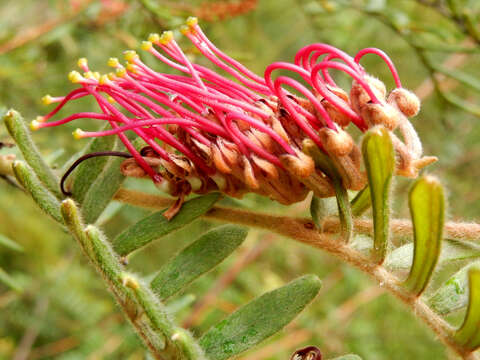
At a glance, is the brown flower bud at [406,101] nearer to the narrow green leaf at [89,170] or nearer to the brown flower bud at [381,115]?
the brown flower bud at [381,115]

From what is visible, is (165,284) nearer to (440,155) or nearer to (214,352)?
(214,352)

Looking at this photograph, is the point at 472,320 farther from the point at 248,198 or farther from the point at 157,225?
the point at 248,198

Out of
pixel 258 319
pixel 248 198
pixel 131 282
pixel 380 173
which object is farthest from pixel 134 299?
pixel 248 198

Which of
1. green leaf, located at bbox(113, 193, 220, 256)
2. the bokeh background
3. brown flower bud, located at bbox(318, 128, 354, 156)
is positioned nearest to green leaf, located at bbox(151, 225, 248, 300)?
green leaf, located at bbox(113, 193, 220, 256)

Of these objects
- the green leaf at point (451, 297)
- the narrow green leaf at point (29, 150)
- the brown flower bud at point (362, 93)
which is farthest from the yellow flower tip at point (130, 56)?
the green leaf at point (451, 297)

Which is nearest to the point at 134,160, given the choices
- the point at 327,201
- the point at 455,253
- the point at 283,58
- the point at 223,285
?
the point at 327,201
